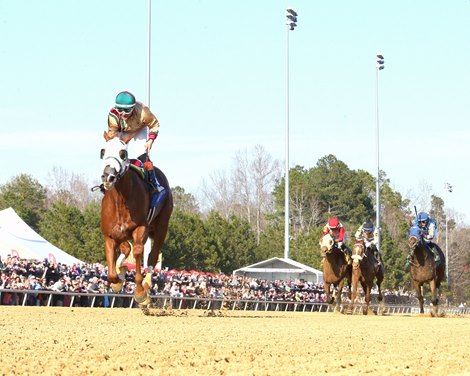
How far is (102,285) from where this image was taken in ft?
100

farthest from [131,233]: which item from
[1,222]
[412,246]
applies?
[1,222]

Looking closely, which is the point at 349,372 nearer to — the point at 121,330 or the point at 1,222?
the point at 121,330

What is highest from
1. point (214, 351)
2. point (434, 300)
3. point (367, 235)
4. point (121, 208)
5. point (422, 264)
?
point (367, 235)

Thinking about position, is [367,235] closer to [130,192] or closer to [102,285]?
[102,285]

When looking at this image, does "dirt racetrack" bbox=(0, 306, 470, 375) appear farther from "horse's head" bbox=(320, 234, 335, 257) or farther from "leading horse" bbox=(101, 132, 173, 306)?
"horse's head" bbox=(320, 234, 335, 257)

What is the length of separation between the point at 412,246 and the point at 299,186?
2880 inches

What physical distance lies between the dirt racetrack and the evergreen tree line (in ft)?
146

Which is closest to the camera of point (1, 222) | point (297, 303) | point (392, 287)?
point (1, 222)

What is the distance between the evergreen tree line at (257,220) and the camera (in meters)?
60.4

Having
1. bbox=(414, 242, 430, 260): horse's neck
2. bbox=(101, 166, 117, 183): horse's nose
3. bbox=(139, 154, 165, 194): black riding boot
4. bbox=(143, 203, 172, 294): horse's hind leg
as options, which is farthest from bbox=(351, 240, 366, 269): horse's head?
bbox=(101, 166, 117, 183): horse's nose

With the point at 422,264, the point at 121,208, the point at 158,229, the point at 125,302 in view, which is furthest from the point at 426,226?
the point at 121,208

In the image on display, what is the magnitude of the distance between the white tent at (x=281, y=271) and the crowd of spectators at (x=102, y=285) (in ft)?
11.4

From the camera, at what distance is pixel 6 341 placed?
9.66 metres

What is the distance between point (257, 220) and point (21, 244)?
65.6 meters
